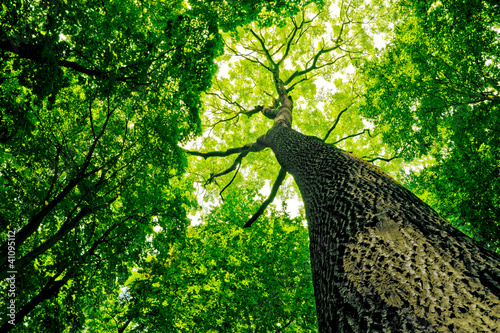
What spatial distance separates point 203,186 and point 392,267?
9.65 m

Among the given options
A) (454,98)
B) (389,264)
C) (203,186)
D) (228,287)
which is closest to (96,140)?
(389,264)

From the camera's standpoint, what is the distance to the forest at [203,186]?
167 centimetres

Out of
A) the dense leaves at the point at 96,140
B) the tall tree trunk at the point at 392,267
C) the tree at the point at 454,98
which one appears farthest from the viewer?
the tree at the point at 454,98

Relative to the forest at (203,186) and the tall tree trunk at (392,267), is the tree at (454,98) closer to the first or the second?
the forest at (203,186)

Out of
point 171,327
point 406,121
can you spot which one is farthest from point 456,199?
point 171,327

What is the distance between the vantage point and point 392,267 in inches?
59.7

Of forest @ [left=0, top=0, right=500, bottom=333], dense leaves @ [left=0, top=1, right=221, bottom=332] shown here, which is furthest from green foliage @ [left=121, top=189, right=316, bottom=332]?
dense leaves @ [left=0, top=1, right=221, bottom=332]

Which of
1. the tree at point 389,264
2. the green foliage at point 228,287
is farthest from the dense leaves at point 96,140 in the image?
the tree at point 389,264

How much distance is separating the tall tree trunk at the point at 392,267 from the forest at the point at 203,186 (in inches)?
0.4

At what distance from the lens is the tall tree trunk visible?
1.17 metres

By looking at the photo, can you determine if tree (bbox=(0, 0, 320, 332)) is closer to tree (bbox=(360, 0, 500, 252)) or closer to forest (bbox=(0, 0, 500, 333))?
forest (bbox=(0, 0, 500, 333))

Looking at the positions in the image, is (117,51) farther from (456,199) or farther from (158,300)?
(456,199)

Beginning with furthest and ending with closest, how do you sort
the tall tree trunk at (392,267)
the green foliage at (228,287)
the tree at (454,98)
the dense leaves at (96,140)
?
1. the green foliage at (228,287)
2. the tree at (454,98)
3. the dense leaves at (96,140)
4. the tall tree trunk at (392,267)

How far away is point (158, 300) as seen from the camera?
21.7 ft
